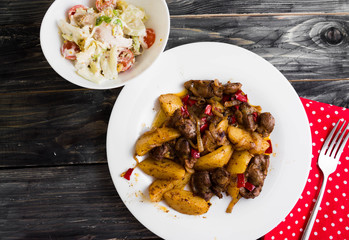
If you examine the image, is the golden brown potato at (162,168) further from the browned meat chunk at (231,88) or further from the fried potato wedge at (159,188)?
→ the browned meat chunk at (231,88)

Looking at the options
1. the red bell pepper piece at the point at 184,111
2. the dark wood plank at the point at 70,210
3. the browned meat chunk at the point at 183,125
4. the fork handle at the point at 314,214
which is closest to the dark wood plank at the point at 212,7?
the red bell pepper piece at the point at 184,111

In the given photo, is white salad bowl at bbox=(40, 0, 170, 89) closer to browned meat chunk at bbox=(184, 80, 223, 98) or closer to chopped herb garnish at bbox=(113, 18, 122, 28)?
chopped herb garnish at bbox=(113, 18, 122, 28)

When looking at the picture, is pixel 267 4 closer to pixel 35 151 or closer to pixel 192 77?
pixel 192 77

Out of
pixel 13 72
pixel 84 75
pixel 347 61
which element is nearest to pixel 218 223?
pixel 84 75

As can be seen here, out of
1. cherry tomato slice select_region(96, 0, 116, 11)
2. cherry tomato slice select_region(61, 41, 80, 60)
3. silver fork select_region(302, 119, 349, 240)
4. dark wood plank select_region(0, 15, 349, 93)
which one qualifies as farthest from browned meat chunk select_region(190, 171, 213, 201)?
cherry tomato slice select_region(96, 0, 116, 11)

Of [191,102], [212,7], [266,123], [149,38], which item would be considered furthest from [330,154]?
[149,38]

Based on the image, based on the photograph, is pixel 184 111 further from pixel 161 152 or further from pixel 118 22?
pixel 118 22
